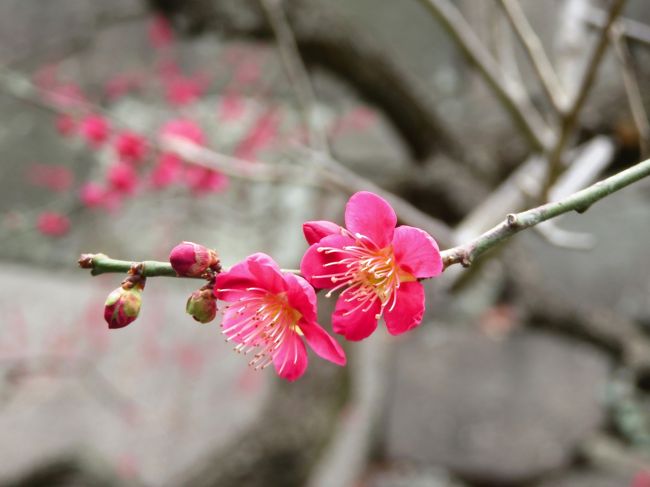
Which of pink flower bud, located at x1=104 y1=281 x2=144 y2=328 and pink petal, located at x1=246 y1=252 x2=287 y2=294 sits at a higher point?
pink petal, located at x1=246 y1=252 x2=287 y2=294

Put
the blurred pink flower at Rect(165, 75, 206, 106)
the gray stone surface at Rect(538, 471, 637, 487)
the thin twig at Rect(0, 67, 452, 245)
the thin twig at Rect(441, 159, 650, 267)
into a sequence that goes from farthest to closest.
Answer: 1. the blurred pink flower at Rect(165, 75, 206, 106)
2. the gray stone surface at Rect(538, 471, 637, 487)
3. the thin twig at Rect(0, 67, 452, 245)
4. the thin twig at Rect(441, 159, 650, 267)

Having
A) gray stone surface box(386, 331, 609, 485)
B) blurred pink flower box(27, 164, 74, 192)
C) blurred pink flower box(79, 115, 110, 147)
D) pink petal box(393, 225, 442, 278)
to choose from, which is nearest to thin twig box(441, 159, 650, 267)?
pink petal box(393, 225, 442, 278)

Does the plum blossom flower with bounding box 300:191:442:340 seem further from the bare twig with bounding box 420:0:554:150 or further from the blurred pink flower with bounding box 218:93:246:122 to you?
the blurred pink flower with bounding box 218:93:246:122

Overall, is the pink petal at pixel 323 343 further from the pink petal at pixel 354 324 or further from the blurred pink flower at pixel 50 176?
the blurred pink flower at pixel 50 176

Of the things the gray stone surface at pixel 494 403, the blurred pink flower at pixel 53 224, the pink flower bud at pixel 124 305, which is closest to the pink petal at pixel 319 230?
the pink flower bud at pixel 124 305

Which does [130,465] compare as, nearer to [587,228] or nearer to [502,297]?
[502,297]

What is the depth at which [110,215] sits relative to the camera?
201 centimetres

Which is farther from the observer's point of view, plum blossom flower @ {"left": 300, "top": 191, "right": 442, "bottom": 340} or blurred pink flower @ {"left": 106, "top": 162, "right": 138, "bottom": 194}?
blurred pink flower @ {"left": 106, "top": 162, "right": 138, "bottom": 194}

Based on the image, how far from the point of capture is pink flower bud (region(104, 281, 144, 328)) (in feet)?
1.27

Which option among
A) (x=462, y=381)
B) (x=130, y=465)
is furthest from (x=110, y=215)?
(x=462, y=381)

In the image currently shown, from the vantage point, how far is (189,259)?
366mm

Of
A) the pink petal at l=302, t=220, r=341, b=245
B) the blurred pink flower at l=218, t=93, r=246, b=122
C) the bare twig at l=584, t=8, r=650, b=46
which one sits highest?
the blurred pink flower at l=218, t=93, r=246, b=122

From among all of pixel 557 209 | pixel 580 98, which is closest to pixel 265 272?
pixel 557 209

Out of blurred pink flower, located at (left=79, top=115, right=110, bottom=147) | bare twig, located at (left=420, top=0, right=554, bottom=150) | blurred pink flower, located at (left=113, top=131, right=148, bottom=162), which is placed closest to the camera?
bare twig, located at (left=420, top=0, right=554, bottom=150)
